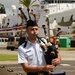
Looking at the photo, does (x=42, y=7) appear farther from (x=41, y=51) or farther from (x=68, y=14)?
(x=41, y=51)

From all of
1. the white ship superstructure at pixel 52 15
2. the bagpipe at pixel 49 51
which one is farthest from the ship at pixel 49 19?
the bagpipe at pixel 49 51

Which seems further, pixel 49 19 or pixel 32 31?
pixel 49 19

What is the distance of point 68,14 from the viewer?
18.3m

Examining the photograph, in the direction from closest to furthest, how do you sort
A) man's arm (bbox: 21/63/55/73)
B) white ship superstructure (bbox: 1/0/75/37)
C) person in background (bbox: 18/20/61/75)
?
man's arm (bbox: 21/63/55/73) → person in background (bbox: 18/20/61/75) → white ship superstructure (bbox: 1/0/75/37)

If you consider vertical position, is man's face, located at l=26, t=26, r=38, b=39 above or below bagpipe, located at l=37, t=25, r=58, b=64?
above

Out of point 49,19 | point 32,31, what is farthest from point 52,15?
point 32,31

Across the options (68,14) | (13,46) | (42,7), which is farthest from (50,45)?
(42,7)

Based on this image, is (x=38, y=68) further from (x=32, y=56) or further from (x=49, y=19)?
(x=49, y=19)

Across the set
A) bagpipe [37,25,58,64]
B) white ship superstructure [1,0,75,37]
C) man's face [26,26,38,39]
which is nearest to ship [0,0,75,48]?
white ship superstructure [1,0,75,37]

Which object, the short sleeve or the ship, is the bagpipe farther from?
the ship

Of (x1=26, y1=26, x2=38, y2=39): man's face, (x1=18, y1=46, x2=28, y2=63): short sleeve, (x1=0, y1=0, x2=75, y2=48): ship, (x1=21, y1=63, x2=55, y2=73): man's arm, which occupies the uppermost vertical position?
(x1=26, y1=26, x2=38, y2=39): man's face

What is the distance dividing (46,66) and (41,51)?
1.13 feet

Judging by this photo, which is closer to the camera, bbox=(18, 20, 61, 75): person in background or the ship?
bbox=(18, 20, 61, 75): person in background

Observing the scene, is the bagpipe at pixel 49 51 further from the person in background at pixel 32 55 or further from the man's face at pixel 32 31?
the man's face at pixel 32 31
